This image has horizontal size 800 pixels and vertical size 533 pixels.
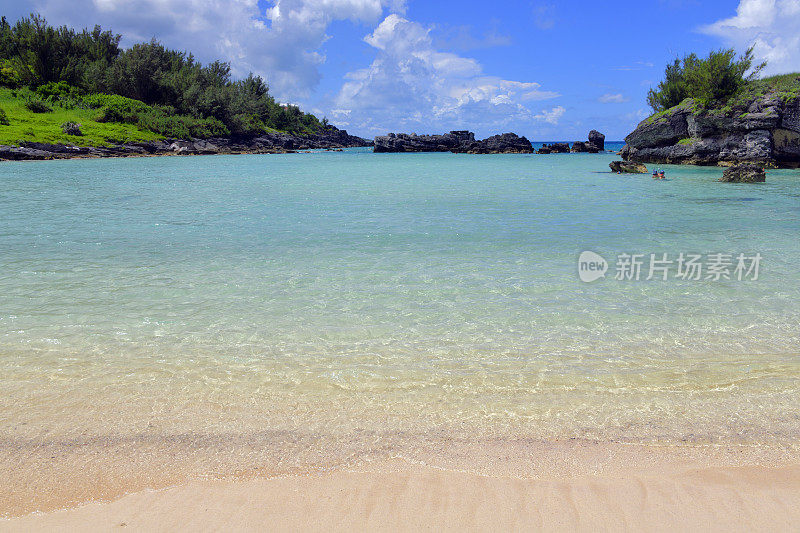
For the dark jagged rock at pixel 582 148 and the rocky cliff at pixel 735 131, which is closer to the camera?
the rocky cliff at pixel 735 131

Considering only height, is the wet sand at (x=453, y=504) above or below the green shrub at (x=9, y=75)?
below

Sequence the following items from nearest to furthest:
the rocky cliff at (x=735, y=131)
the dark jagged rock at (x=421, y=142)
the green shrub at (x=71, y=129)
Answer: the rocky cliff at (x=735, y=131), the green shrub at (x=71, y=129), the dark jagged rock at (x=421, y=142)

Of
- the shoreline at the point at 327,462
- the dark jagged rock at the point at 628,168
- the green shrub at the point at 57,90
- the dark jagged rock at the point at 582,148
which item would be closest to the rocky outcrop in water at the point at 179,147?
the green shrub at the point at 57,90

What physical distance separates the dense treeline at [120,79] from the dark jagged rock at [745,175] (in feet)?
244

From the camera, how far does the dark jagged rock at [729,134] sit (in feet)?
114

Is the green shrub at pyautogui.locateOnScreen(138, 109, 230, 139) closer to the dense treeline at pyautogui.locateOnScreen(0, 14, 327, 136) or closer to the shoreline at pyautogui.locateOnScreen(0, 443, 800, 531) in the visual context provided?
the dense treeline at pyautogui.locateOnScreen(0, 14, 327, 136)

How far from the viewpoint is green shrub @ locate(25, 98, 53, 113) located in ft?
198

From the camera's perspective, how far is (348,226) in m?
14.0

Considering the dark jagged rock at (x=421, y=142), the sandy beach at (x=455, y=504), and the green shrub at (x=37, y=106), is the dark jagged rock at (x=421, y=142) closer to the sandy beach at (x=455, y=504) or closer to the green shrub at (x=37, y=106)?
the green shrub at (x=37, y=106)

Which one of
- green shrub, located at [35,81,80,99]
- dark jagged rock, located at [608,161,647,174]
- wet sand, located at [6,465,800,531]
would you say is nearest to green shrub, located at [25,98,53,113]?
green shrub, located at [35,81,80,99]

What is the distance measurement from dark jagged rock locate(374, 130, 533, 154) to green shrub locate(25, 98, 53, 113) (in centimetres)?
6592

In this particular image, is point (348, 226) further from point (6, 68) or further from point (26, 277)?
point (6, 68)

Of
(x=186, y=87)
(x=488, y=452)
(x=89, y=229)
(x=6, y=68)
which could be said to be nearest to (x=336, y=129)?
(x=186, y=87)

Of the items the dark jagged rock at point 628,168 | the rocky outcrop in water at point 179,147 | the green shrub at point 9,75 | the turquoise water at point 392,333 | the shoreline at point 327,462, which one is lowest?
the shoreline at point 327,462
